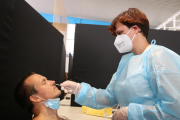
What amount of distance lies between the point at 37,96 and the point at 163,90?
97 centimetres

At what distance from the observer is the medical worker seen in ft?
2.55

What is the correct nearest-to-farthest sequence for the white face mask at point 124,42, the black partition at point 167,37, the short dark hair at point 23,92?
the short dark hair at point 23,92 → the white face mask at point 124,42 → the black partition at point 167,37

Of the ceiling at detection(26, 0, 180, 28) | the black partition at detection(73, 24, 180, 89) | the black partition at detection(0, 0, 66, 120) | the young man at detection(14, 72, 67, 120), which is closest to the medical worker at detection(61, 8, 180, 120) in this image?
the young man at detection(14, 72, 67, 120)

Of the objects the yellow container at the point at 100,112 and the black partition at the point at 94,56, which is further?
the black partition at the point at 94,56

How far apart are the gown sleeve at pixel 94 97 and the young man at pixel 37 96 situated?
23 cm

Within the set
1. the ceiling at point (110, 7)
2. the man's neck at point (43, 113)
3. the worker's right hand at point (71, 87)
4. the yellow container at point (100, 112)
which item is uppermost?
the ceiling at point (110, 7)

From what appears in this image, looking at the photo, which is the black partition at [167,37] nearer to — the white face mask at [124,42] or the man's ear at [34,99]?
the white face mask at [124,42]

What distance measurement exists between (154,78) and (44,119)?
96 cm

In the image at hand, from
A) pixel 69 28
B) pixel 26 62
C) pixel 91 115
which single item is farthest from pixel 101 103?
pixel 69 28

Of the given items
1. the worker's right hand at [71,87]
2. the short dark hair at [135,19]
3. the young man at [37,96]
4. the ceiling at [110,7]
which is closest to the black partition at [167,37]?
the short dark hair at [135,19]

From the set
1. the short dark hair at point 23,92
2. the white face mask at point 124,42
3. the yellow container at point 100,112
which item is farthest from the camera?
the yellow container at point 100,112

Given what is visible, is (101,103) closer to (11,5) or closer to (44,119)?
(44,119)

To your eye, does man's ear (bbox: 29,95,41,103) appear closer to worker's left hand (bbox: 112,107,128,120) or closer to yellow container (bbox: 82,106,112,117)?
worker's left hand (bbox: 112,107,128,120)

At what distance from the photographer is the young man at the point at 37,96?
101cm
